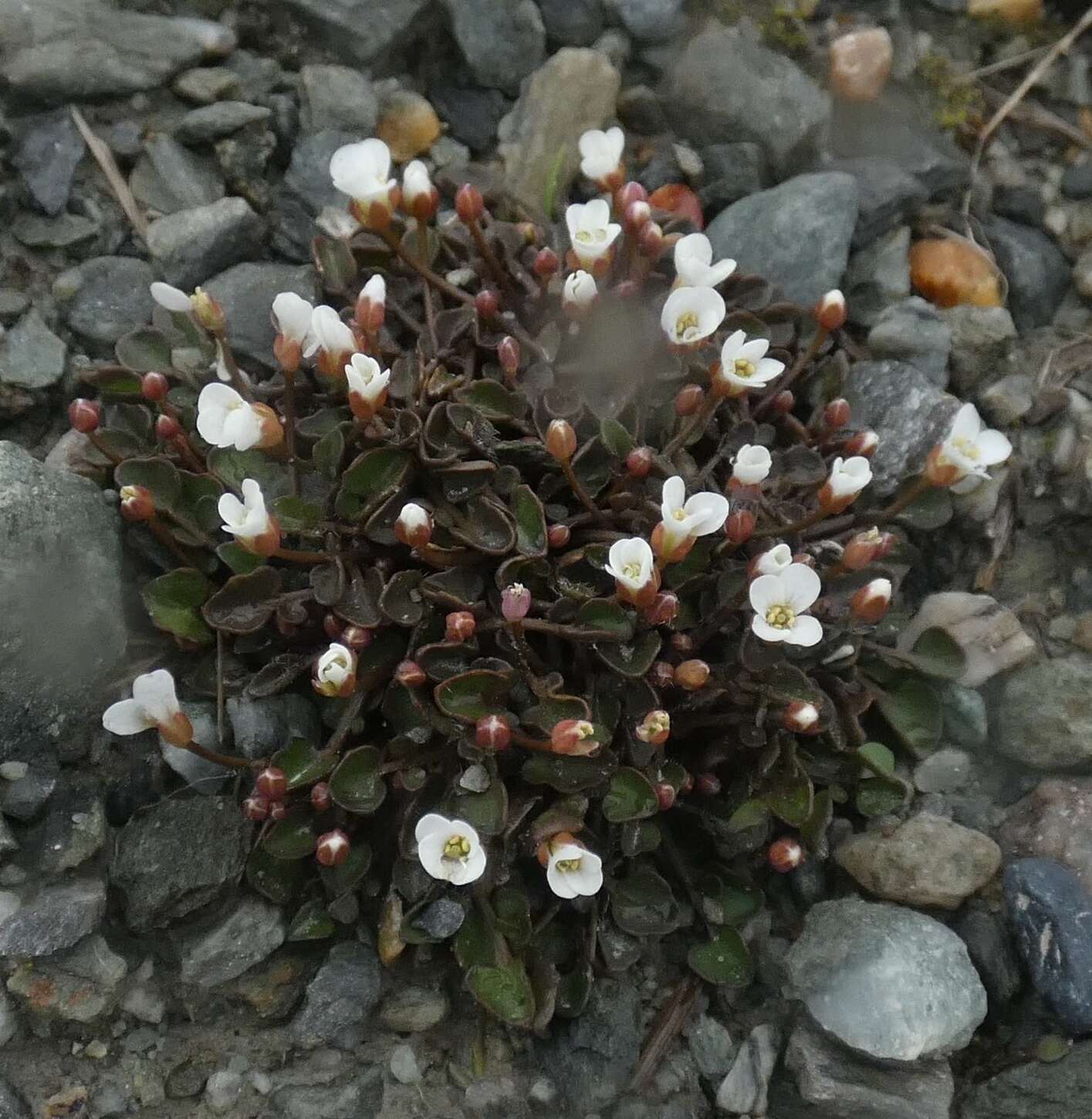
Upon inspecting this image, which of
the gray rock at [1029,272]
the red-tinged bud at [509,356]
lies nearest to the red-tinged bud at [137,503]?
the red-tinged bud at [509,356]

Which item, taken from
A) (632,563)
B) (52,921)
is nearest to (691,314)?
(632,563)

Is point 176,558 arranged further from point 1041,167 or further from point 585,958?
point 1041,167

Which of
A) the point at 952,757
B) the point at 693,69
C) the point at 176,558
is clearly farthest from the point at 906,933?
the point at 693,69

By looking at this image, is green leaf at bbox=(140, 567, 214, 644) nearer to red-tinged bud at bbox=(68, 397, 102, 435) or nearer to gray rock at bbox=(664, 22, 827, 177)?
red-tinged bud at bbox=(68, 397, 102, 435)

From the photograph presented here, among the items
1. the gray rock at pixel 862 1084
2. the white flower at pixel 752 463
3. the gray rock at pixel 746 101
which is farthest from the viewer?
the gray rock at pixel 746 101

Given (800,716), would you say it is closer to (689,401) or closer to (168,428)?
(689,401)

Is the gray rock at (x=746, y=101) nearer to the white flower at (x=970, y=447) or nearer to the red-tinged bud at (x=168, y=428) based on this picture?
the white flower at (x=970, y=447)
